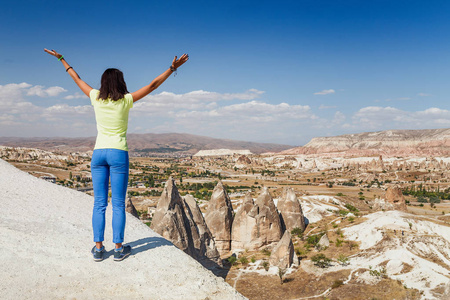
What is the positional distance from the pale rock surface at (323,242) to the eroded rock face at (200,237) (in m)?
8.82

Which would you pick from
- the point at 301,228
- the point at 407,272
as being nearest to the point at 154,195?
the point at 301,228

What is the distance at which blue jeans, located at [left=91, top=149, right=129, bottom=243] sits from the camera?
187 inches

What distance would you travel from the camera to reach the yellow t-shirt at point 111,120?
15.7ft

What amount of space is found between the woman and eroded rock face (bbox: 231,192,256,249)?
21.3 metres

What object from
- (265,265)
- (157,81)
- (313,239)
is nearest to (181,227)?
(265,265)

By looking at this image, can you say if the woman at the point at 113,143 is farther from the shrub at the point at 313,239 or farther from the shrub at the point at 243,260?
the shrub at the point at 313,239

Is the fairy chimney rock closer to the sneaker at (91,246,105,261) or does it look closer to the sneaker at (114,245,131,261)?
the sneaker at (114,245,131,261)

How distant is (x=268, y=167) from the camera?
145250mm

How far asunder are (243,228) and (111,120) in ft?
72.7

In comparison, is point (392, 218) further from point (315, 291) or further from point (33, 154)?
point (33, 154)

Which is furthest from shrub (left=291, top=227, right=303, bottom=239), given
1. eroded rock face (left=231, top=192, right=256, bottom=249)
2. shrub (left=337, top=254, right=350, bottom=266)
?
shrub (left=337, top=254, right=350, bottom=266)

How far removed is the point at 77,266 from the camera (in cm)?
459

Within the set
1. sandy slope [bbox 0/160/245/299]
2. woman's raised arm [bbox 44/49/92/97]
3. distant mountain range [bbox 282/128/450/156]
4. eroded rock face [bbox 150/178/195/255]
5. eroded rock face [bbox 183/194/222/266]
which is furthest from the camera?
distant mountain range [bbox 282/128/450/156]

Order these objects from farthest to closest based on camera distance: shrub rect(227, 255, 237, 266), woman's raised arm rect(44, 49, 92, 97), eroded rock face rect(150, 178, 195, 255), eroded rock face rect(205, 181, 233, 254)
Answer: eroded rock face rect(205, 181, 233, 254) → shrub rect(227, 255, 237, 266) → eroded rock face rect(150, 178, 195, 255) → woman's raised arm rect(44, 49, 92, 97)
